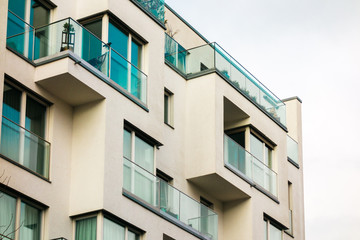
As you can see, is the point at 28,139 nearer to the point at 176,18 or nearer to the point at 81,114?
the point at 81,114

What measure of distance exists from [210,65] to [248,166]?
3.87 metres

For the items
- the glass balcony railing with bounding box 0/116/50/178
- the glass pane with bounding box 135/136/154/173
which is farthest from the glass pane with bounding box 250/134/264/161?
the glass balcony railing with bounding box 0/116/50/178

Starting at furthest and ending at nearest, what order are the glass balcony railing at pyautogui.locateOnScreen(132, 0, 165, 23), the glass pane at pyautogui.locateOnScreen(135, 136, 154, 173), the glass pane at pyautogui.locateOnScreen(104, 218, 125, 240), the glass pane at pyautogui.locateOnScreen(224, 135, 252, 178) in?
the glass pane at pyautogui.locateOnScreen(224, 135, 252, 178), the glass balcony railing at pyautogui.locateOnScreen(132, 0, 165, 23), the glass pane at pyautogui.locateOnScreen(135, 136, 154, 173), the glass pane at pyautogui.locateOnScreen(104, 218, 125, 240)

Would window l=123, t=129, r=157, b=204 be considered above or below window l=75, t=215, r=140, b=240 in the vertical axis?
above

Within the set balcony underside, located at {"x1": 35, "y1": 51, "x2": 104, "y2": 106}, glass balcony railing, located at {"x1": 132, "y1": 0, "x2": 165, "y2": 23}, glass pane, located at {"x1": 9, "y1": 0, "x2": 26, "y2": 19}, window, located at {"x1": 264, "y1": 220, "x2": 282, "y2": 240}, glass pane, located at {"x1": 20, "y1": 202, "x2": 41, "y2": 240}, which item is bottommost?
glass pane, located at {"x1": 20, "y1": 202, "x2": 41, "y2": 240}

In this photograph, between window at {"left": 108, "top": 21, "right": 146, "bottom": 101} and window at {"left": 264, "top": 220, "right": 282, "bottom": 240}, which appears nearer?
window at {"left": 108, "top": 21, "right": 146, "bottom": 101}

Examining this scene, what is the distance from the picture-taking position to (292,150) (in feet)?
139

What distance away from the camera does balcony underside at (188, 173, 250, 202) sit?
33.4 meters

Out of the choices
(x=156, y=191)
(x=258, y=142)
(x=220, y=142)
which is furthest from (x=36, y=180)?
(x=258, y=142)

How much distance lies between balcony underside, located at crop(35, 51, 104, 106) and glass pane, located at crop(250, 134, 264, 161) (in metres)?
9.98

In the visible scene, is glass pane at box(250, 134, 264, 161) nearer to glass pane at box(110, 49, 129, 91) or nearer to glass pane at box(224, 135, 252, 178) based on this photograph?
glass pane at box(224, 135, 252, 178)

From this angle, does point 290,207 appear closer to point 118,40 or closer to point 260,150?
point 260,150

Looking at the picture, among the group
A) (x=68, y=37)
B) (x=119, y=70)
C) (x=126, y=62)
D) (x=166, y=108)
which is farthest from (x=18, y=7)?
(x=166, y=108)

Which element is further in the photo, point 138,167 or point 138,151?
point 138,151
